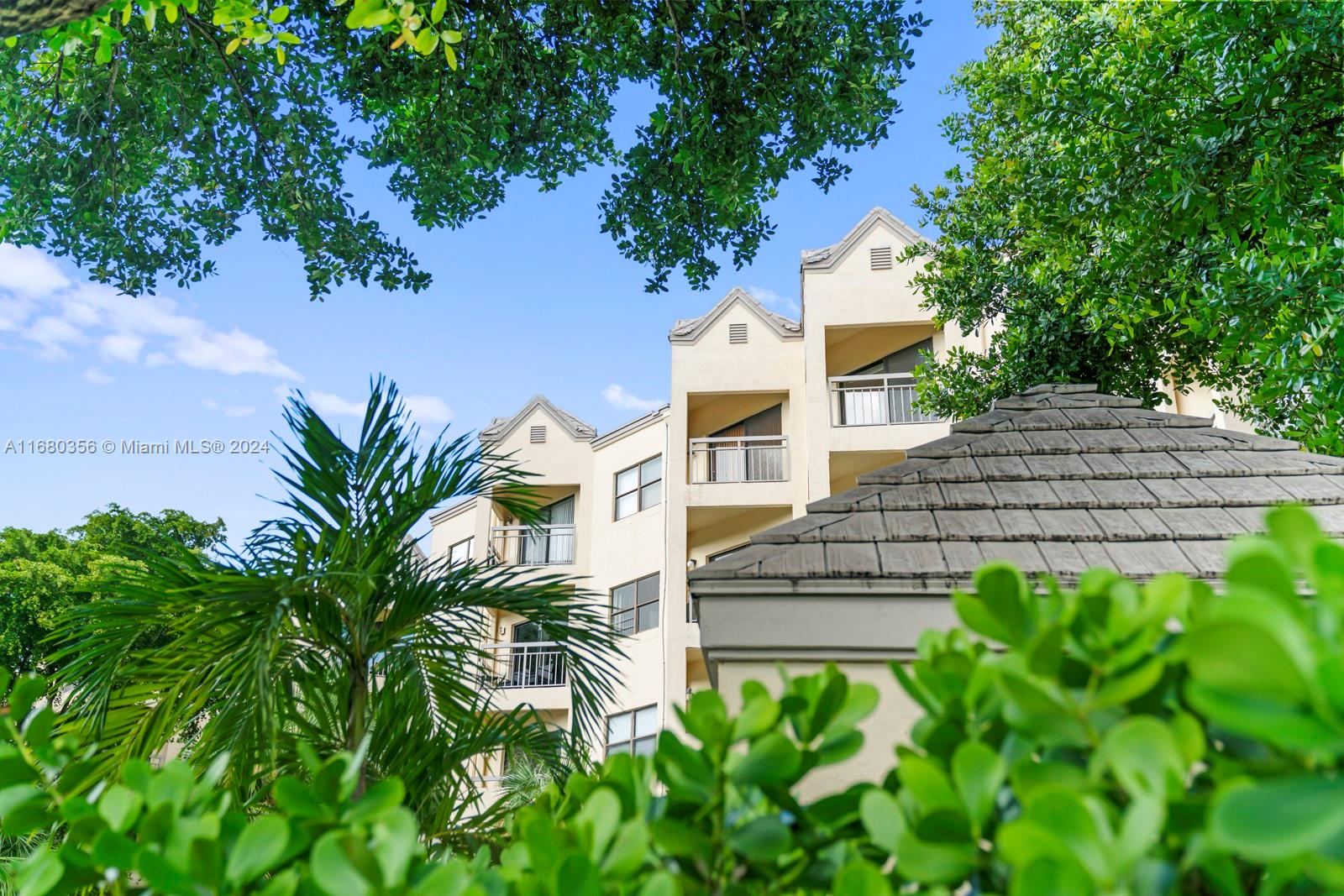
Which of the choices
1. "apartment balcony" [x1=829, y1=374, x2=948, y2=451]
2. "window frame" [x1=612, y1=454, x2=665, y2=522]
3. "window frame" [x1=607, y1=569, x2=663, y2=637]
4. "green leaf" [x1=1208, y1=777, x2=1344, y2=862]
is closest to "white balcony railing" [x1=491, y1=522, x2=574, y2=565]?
"window frame" [x1=612, y1=454, x2=665, y2=522]

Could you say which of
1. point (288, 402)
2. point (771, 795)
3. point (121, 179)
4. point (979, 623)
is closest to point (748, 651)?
point (771, 795)

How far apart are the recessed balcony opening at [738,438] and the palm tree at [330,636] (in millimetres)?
14929

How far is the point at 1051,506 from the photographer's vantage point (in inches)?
145

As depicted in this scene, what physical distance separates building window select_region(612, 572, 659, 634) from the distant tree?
11920 mm

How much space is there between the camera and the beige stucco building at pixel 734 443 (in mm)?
18891

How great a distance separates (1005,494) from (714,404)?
18.1m

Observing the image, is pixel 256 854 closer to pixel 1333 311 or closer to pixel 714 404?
pixel 1333 311

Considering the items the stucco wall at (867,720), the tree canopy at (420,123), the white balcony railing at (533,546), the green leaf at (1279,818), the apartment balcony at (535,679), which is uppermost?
the tree canopy at (420,123)

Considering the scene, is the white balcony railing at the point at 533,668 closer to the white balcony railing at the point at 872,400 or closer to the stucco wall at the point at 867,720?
the white balcony railing at the point at 872,400

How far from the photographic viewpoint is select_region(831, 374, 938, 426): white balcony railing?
18938mm

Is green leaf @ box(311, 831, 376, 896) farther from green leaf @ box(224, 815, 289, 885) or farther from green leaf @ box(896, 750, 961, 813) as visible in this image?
green leaf @ box(896, 750, 961, 813)

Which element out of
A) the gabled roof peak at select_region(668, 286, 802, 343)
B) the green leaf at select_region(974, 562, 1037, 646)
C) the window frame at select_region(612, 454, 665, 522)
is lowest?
the green leaf at select_region(974, 562, 1037, 646)

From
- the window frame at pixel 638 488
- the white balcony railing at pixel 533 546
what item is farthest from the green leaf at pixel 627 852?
the white balcony railing at pixel 533 546

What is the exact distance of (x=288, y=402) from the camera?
15.4ft
